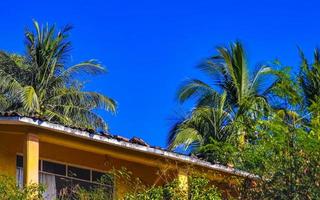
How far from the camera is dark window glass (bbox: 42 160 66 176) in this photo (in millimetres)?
16062

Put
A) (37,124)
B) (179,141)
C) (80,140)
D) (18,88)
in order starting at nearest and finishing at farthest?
(37,124)
(80,140)
(179,141)
(18,88)

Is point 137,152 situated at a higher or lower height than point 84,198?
higher

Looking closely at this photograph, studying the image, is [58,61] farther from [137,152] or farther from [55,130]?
[55,130]

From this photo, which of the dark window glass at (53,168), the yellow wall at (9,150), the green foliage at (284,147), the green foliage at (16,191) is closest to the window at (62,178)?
the dark window glass at (53,168)

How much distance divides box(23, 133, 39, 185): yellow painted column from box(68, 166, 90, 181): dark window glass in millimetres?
2316

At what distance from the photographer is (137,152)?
16312mm

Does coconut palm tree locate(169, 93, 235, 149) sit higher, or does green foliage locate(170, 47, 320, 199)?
coconut palm tree locate(169, 93, 235, 149)

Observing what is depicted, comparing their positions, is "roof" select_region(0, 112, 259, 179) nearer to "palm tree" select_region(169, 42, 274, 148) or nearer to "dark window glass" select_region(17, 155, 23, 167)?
"dark window glass" select_region(17, 155, 23, 167)

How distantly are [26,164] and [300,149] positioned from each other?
543 centimetres

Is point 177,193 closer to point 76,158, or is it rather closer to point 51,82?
point 76,158

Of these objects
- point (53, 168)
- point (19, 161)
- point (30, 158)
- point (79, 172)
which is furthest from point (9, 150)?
point (79, 172)

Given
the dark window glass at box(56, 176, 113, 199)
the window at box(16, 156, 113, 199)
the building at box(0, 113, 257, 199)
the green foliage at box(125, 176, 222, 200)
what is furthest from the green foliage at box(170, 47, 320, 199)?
the window at box(16, 156, 113, 199)

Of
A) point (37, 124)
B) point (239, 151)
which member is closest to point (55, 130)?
point (37, 124)

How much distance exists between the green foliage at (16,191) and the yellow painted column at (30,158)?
1.05 metres
